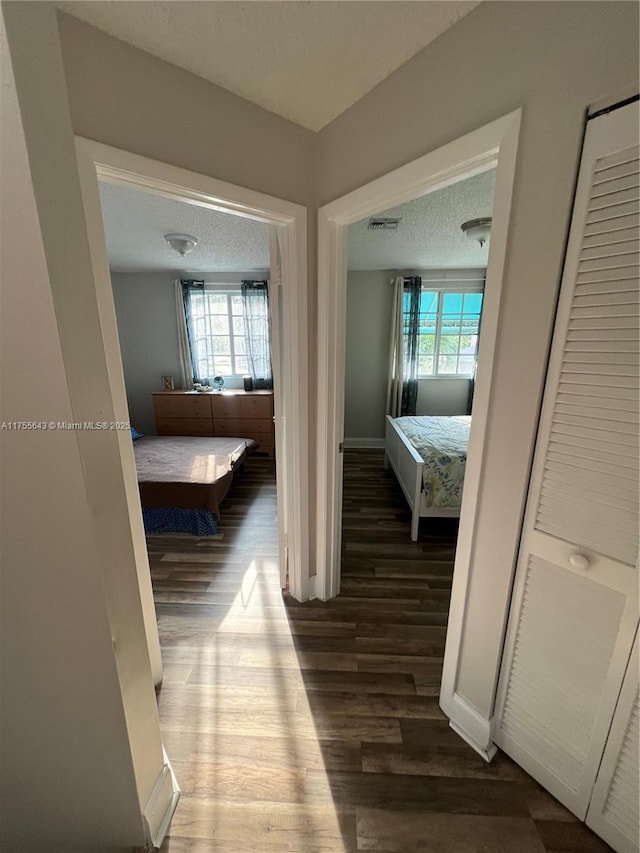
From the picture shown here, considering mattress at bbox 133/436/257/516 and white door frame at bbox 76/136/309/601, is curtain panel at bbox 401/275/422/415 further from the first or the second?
white door frame at bbox 76/136/309/601

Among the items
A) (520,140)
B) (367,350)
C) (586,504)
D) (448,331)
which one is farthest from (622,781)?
(448,331)

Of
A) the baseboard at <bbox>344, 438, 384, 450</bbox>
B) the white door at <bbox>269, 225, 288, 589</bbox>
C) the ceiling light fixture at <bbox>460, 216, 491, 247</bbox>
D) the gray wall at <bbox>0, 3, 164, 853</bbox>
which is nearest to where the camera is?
the gray wall at <bbox>0, 3, 164, 853</bbox>

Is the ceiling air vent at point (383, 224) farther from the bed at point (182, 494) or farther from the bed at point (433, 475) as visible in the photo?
the bed at point (182, 494)

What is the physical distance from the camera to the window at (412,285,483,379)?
4.49 m

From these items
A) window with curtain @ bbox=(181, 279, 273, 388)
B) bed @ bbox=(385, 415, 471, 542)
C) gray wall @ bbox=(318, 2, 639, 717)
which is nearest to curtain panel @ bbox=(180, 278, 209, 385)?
window with curtain @ bbox=(181, 279, 273, 388)

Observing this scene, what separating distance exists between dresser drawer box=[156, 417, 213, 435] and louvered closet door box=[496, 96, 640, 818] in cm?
406

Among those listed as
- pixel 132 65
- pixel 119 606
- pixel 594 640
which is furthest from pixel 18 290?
pixel 594 640

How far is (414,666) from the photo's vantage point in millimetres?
1570

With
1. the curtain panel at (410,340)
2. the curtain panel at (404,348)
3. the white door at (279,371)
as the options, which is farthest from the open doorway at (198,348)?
the curtain panel at (410,340)

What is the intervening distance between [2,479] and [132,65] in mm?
1266

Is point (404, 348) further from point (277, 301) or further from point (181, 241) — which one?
point (277, 301)

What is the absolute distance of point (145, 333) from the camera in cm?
464

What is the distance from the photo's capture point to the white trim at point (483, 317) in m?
0.91

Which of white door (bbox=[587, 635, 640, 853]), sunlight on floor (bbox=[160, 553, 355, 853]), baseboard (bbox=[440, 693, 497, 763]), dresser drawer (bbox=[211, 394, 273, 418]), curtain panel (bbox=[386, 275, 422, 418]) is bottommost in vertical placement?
sunlight on floor (bbox=[160, 553, 355, 853])
